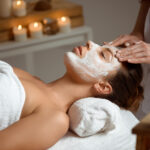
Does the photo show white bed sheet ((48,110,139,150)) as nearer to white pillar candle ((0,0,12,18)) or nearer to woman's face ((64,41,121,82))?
woman's face ((64,41,121,82))

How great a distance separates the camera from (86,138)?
1518 mm

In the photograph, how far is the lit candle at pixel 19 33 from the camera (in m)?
2.41

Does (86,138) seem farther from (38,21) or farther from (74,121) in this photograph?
(38,21)

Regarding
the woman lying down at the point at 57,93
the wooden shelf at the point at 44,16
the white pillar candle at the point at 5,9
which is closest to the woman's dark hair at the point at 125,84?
the woman lying down at the point at 57,93

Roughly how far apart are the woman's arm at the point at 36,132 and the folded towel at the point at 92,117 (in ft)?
0.20

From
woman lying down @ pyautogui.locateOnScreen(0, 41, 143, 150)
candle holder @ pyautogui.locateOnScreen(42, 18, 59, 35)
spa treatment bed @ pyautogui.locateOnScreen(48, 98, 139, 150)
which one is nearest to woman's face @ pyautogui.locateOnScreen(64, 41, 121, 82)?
woman lying down @ pyautogui.locateOnScreen(0, 41, 143, 150)

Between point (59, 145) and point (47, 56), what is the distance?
1924mm

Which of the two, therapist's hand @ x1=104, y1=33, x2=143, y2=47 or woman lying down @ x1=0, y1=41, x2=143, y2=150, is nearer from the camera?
woman lying down @ x1=0, y1=41, x2=143, y2=150

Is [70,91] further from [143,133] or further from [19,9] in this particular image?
[19,9]

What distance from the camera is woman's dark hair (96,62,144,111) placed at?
1679 mm

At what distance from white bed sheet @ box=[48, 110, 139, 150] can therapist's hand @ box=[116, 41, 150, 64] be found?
0.33 meters

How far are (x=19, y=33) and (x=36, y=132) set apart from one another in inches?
46.2

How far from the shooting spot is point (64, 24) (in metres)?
2.53

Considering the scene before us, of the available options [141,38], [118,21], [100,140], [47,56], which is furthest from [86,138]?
[118,21]
